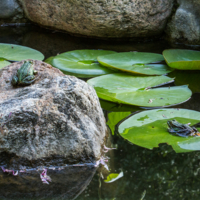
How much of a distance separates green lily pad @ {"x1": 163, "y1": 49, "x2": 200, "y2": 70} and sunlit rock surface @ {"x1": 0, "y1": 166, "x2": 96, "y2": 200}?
1.68 m

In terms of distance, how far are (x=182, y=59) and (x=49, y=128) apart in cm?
195

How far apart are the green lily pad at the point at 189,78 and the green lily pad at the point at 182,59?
3.2 inches

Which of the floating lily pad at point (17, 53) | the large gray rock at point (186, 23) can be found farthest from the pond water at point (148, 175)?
the large gray rock at point (186, 23)

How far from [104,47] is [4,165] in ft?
8.12

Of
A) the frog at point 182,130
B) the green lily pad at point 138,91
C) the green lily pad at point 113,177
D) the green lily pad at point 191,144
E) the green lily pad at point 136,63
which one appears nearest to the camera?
the green lily pad at point 113,177

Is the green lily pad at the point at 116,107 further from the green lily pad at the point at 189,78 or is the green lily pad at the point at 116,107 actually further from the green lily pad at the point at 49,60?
the green lily pad at the point at 49,60

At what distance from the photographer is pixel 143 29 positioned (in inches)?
155

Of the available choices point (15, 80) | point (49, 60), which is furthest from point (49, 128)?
point (49, 60)

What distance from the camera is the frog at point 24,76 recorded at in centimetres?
198

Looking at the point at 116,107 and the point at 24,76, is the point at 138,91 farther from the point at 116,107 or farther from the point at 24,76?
the point at 24,76

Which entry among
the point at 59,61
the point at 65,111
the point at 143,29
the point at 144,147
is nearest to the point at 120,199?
the point at 144,147

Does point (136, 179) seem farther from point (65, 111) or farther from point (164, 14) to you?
point (164, 14)

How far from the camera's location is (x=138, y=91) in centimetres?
251

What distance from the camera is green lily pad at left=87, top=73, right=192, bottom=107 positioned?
234 cm
